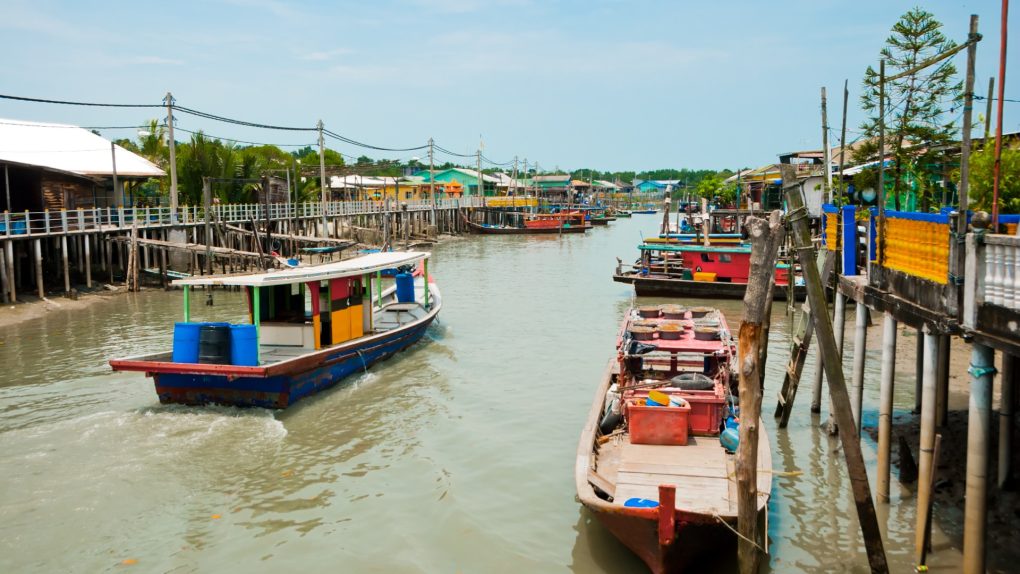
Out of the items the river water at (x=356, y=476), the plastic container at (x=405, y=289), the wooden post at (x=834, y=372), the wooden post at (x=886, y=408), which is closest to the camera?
the wooden post at (x=834, y=372)

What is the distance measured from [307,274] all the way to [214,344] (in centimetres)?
200

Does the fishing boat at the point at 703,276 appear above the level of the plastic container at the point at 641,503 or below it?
above

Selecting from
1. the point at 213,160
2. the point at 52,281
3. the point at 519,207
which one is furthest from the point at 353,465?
the point at 519,207

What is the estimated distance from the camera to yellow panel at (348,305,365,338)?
1509 centimetres

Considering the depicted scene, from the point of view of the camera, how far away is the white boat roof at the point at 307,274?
12.6m

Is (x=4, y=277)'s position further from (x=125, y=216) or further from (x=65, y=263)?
(x=125, y=216)

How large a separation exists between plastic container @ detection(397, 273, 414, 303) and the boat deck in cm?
1189

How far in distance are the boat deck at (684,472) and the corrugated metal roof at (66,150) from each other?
27.3 metres

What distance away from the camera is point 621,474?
7.90 m

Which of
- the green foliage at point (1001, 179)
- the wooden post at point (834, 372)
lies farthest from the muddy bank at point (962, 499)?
the green foliage at point (1001, 179)

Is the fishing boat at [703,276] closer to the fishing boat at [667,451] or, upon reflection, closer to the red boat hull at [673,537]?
the fishing boat at [667,451]

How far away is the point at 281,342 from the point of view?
14.0m

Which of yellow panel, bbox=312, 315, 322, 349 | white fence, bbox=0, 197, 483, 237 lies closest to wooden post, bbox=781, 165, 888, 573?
yellow panel, bbox=312, 315, 322, 349

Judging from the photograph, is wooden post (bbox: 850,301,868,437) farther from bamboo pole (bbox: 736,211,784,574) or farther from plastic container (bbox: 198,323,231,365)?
plastic container (bbox: 198,323,231,365)
